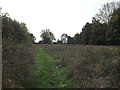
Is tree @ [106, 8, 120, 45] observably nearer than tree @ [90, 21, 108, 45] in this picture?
Yes

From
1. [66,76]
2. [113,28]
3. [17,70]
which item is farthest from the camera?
[113,28]

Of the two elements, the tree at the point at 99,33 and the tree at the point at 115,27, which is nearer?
the tree at the point at 115,27

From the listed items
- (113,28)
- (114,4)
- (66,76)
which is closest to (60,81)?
(66,76)

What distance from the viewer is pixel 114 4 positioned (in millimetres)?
39219

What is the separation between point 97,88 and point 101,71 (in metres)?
1.83

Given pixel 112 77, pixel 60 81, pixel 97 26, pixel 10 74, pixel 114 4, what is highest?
pixel 114 4

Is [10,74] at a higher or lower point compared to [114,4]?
lower

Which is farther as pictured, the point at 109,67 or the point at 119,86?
the point at 109,67

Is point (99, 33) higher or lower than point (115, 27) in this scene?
lower

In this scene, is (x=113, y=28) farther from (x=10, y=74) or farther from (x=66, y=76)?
(x=10, y=74)

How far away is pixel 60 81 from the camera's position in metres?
7.04

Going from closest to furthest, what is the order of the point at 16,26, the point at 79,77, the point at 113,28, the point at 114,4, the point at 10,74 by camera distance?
the point at 10,74 → the point at 79,77 → the point at 16,26 → the point at 113,28 → the point at 114,4

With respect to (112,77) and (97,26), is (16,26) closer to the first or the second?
(112,77)

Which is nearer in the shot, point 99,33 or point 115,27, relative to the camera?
point 115,27
